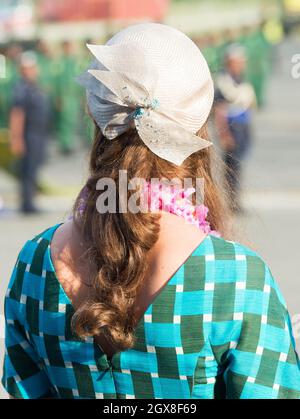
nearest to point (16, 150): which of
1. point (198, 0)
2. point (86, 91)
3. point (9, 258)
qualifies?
point (9, 258)

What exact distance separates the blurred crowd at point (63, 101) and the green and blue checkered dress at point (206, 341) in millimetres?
404

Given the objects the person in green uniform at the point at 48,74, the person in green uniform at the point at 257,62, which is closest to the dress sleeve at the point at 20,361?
the person in green uniform at the point at 48,74

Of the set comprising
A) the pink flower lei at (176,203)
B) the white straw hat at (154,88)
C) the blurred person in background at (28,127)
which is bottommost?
the blurred person in background at (28,127)

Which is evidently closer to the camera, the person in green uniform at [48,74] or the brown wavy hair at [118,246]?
the brown wavy hair at [118,246]

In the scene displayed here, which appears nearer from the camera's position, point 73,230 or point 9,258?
point 73,230

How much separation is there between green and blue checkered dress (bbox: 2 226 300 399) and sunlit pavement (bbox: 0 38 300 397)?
0.49 m

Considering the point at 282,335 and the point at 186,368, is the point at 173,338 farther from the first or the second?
the point at 282,335

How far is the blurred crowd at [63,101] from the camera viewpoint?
303 inches

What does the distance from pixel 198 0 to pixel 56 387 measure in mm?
26147

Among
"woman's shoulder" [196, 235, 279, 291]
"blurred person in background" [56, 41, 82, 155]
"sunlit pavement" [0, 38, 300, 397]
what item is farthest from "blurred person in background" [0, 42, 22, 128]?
"woman's shoulder" [196, 235, 279, 291]

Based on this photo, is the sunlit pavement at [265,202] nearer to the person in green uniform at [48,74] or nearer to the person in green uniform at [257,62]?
the person in green uniform at [257,62]

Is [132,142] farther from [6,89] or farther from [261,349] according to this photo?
[6,89]

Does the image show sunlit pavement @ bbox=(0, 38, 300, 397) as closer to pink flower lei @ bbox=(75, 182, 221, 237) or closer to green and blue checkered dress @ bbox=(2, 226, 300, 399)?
pink flower lei @ bbox=(75, 182, 221, 237)
